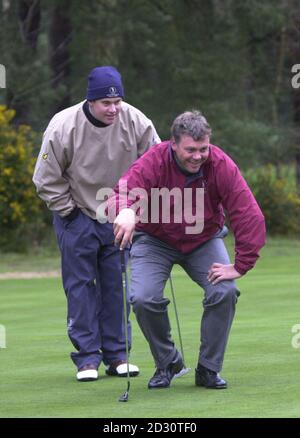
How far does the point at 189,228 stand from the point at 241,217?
398 millimetres

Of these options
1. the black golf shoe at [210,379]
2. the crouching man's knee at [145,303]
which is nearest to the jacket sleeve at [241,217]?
the crouching man's knee at [145,303]

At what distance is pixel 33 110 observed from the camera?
93.9 feet

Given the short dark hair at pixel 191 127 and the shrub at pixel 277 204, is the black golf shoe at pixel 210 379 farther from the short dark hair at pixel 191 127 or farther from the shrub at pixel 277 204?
the shrub at pixel 277 204

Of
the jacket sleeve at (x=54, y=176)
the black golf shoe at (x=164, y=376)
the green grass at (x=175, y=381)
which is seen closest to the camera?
the green grass at (x=175, y=381)

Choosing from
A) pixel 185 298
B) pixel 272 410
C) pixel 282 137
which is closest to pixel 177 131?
pixel 272 410

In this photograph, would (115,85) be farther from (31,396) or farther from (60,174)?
(31,396)

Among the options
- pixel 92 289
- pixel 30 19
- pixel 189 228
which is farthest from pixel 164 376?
pixel 30 19

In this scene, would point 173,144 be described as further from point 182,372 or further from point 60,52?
point 60,52

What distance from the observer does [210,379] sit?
7980 mm

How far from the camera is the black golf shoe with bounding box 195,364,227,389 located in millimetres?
7965

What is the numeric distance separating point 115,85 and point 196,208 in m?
1.27

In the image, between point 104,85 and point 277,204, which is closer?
point 104,85
